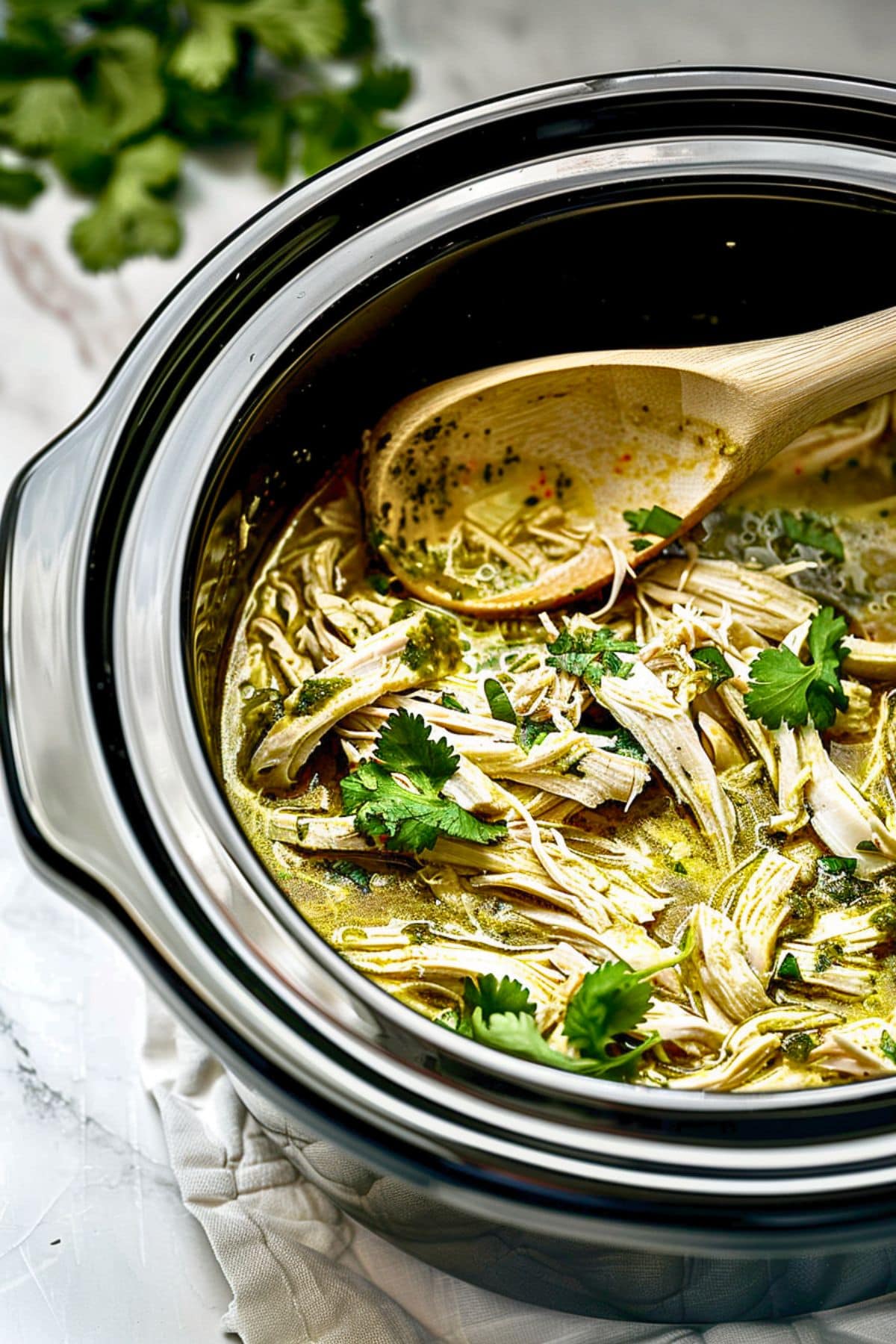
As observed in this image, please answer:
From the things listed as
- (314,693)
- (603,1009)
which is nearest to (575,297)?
(314,693)

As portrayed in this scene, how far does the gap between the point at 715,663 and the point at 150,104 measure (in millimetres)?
1085

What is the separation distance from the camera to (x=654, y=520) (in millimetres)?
1318

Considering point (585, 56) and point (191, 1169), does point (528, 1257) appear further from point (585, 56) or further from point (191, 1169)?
point (585, 56)

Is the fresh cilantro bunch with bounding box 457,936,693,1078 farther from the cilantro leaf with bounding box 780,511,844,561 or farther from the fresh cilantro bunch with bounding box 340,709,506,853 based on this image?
the cilantro leaf with bounding box 780,511,844,561

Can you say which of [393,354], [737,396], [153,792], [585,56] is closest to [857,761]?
[737,396]

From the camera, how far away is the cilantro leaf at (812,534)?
1383 millimetres

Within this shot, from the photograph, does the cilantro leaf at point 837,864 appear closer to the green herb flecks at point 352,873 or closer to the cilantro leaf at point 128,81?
the green herb flecks at point 352,873

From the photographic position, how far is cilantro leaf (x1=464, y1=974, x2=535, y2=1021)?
3.17ft

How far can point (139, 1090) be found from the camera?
1247 mm

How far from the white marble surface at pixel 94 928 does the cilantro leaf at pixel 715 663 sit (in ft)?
2.12

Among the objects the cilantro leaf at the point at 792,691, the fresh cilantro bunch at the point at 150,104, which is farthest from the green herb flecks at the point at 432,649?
the fresh cilantro bunch at the point at 150,104

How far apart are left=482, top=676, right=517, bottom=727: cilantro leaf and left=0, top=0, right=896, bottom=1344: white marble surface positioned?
0.46m

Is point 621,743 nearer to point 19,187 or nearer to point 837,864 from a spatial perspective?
point 837,864

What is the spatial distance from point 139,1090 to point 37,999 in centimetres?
15
